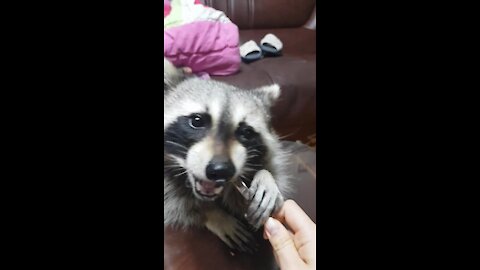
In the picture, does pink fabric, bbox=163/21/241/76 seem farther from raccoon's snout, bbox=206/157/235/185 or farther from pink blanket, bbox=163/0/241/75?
raccoon's snout, bbox=206/157/235/185

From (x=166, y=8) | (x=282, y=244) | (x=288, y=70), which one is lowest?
(x=282, y=244)

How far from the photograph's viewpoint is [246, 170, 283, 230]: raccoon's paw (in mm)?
851

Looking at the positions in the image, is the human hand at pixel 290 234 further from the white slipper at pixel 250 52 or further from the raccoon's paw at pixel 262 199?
the white slipper at pixel 250 52

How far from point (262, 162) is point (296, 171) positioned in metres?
0.07

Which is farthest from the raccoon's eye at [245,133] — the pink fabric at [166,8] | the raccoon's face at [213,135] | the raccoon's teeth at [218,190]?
the pink fabric at [166,8]

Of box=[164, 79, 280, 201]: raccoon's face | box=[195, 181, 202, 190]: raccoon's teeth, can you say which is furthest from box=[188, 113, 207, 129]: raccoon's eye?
box=[195, 181, 202, 190]: raccoon's teeth

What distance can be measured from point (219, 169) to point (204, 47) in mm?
234

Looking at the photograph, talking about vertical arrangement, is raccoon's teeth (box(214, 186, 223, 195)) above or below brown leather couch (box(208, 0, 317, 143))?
below

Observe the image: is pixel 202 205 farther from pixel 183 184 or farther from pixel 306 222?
pixel 306 222

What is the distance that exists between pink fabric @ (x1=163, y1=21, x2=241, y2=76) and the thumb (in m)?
0.32

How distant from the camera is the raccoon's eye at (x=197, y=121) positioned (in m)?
0.80

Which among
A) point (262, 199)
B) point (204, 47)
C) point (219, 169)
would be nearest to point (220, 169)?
point (219, 169)

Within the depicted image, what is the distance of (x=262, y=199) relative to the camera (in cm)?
86

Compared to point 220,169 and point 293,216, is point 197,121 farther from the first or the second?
point 293,216
